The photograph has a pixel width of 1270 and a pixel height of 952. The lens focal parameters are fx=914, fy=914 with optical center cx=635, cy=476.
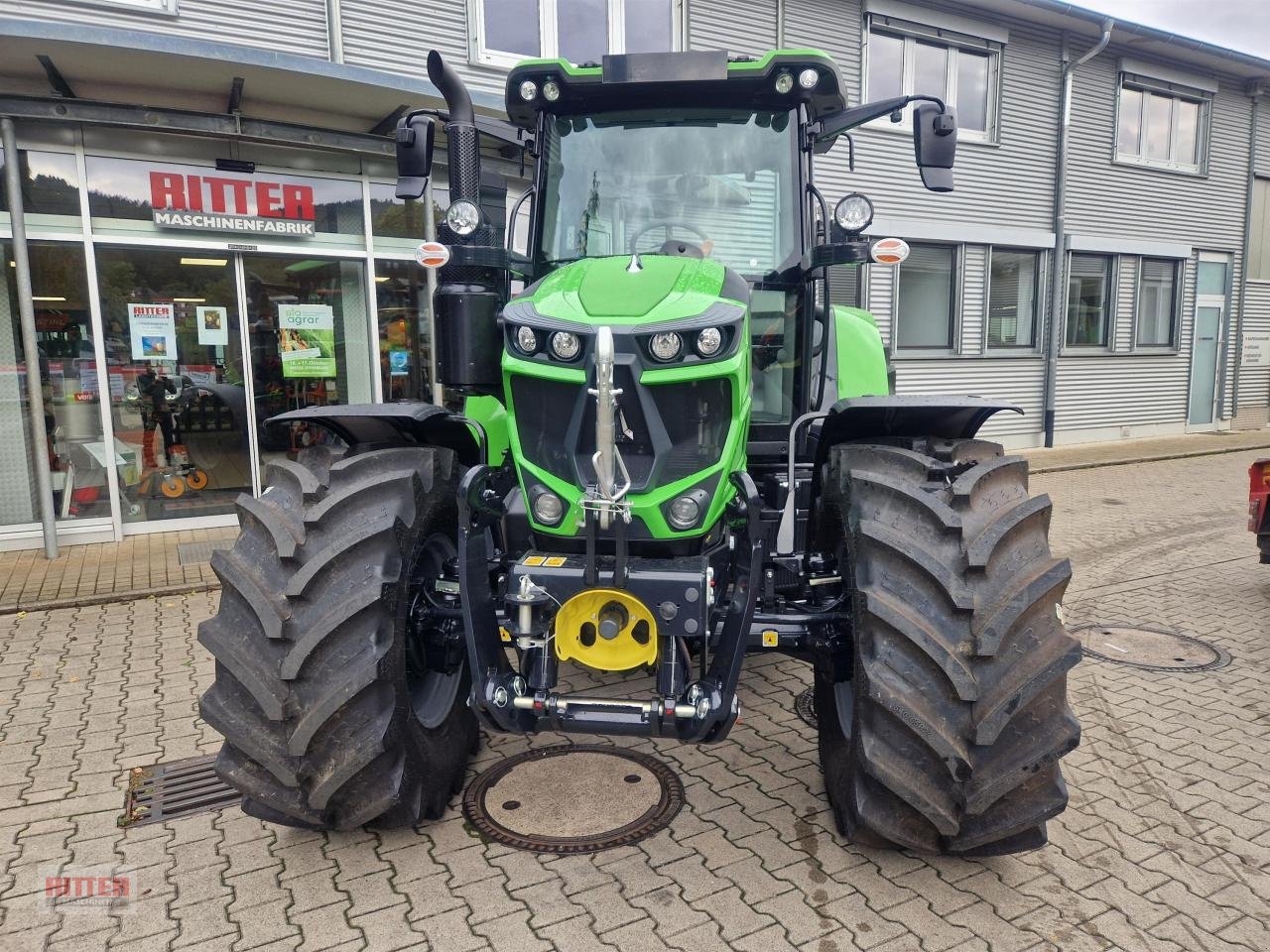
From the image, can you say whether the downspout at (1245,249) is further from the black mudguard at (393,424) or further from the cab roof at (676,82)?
the black mudguard at (393,424)

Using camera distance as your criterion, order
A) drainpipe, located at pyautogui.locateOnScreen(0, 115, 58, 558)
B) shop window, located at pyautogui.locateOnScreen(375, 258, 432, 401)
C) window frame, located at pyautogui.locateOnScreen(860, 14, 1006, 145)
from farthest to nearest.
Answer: window frame, located at pyautogui.locateOnScreen(860, 14, 1006, 145) → shop window, located at pyautogui.locateOnScreen(375, 258, 432, 401) → drainpipe, located at pyautogui.locateOnScreen(0, 115, 58, 558)

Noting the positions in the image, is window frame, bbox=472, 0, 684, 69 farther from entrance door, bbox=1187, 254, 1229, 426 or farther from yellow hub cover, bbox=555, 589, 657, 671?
entrance door, bbox=1187, 254, 1229, 426

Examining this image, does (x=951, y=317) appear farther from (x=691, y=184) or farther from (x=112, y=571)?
(x=112, y=571)

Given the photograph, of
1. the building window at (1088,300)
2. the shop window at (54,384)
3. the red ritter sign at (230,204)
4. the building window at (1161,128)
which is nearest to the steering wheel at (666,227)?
the red ritter sign at (230,204)

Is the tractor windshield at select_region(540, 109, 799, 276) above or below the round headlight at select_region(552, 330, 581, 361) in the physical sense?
above

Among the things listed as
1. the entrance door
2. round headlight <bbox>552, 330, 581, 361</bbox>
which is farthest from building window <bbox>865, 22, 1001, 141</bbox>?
round headlight <bbox>552, 330, 581, 361</bbox>

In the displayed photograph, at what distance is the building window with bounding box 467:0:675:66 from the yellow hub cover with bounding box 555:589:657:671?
8760mm

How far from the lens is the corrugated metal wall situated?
25.7ft

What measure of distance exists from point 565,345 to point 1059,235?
13808mm

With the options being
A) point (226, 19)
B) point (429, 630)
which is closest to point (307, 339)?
point (226, 19)

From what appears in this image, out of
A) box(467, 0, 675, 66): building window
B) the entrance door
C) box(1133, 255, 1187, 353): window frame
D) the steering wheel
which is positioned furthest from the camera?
the entrance door

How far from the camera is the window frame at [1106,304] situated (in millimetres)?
14781

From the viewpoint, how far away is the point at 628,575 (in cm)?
280

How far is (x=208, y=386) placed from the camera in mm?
8680
